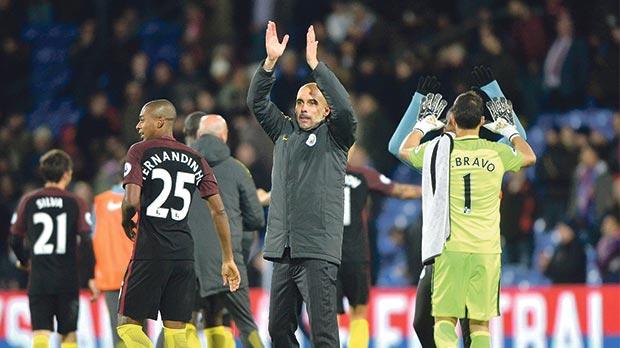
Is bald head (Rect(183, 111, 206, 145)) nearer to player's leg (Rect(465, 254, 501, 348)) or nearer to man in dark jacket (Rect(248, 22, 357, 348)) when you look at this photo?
man in dark jacket (Rect(248, 22, 357, 348))

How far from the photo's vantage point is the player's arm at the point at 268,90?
33.0ft

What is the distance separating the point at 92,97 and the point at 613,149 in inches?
333

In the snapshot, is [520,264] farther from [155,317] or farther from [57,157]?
[155,317]

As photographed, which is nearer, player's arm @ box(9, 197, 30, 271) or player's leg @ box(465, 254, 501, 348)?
player's leg @ box(465, 254, 501, 348)

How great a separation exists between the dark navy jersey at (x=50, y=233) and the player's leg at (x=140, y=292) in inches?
96.3

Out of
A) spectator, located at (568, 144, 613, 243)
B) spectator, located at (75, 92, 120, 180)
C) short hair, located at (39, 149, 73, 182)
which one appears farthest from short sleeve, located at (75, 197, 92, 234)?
spectator, located at (75, 92, 120, 180)

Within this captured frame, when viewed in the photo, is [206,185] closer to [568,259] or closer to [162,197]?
[162,197]

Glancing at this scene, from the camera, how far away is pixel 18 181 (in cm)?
2142

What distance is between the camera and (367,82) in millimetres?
19719

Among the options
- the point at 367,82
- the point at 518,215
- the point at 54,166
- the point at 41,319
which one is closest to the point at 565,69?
the point at 518,215

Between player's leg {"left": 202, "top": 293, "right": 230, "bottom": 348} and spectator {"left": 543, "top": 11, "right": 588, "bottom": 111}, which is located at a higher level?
spectator {"left": 543, "top": 11, "right": 588, "bottom": 111}

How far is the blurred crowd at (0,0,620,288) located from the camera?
18.6 m

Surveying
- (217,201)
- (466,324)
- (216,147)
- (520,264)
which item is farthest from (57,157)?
(520,264)

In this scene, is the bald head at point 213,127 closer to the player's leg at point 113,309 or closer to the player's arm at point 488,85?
the player's leg at point 113,309
